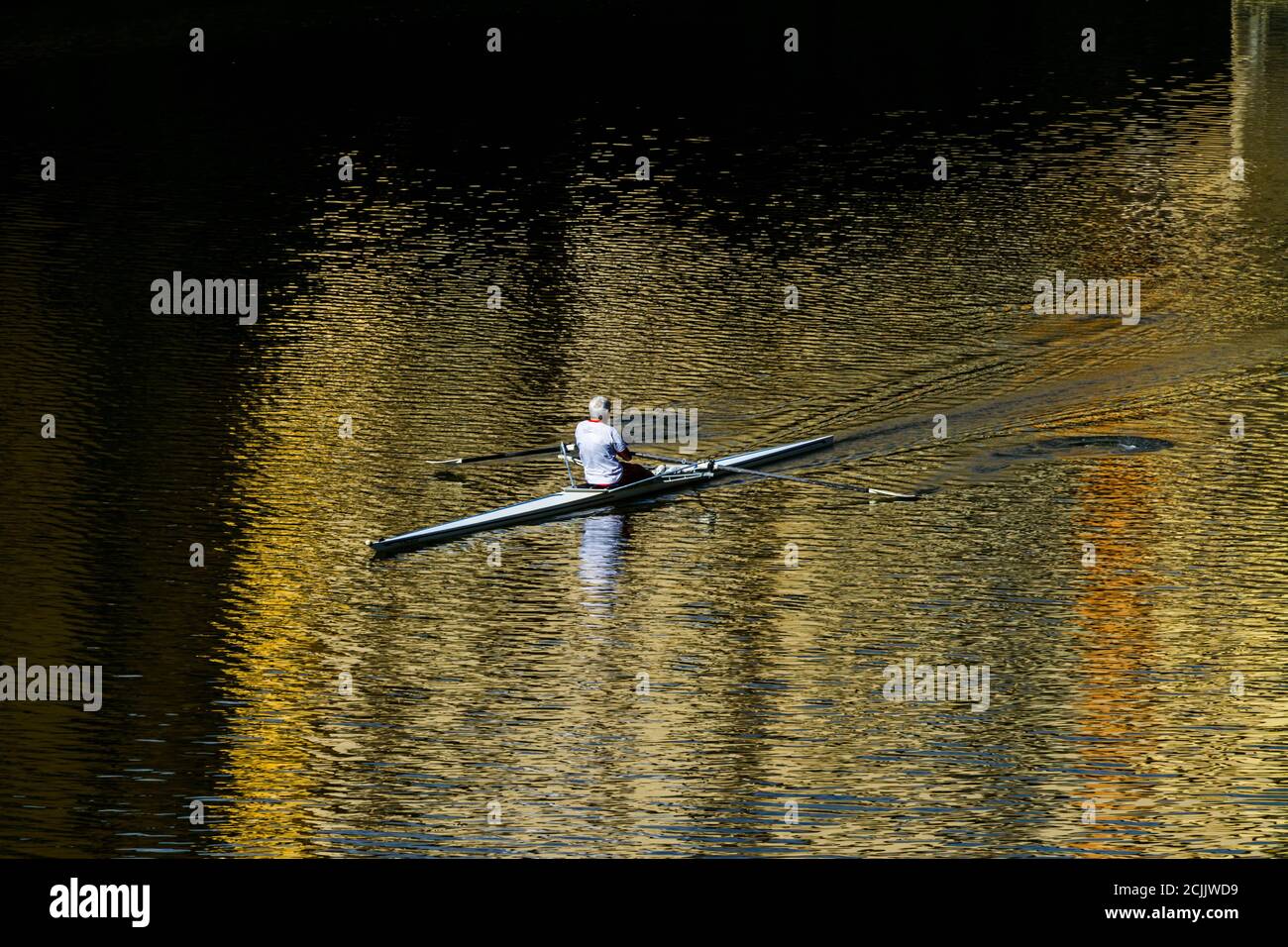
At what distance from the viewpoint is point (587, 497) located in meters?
27.4

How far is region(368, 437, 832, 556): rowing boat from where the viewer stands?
26156mm

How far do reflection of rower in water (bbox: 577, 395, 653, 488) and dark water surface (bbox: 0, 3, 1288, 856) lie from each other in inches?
33.3

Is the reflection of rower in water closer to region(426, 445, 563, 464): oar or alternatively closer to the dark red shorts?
the dark red shorts

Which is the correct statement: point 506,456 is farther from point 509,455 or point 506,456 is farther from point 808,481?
point 808,481

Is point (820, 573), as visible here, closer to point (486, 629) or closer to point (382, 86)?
point (486, 629)

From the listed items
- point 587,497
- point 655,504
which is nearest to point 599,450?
point 587,497

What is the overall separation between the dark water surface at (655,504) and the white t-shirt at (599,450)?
0.87 meters

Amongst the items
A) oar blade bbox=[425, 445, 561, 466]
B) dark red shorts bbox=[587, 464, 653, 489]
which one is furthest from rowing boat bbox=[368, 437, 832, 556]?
oar blade bbox=[425, 445, 561, 466]

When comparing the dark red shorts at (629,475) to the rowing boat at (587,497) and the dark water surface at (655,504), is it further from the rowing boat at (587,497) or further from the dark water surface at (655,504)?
the dark water surface at (655,504)

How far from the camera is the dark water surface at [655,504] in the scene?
1983 centimetres

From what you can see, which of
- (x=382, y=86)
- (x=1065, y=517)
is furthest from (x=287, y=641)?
(x=382, y=86)

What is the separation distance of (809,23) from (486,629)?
157 feet

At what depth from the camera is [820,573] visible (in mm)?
25250

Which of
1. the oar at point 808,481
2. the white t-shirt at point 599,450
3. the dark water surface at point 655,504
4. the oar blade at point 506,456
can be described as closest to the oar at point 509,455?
the oar blade at point 506,456
